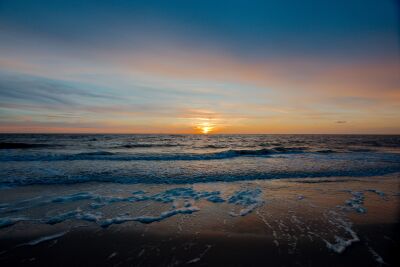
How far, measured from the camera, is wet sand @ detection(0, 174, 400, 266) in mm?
3871

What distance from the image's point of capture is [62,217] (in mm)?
5711

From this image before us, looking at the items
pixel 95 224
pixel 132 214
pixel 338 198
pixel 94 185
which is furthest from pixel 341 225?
pixel 94 185

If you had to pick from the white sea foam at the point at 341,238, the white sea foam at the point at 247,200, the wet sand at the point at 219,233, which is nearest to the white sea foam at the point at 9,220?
the wet sand at the point at 219,233

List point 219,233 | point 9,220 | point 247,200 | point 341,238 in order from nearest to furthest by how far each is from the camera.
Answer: point 341,238, point 219,233, point 9,220, point 247,200

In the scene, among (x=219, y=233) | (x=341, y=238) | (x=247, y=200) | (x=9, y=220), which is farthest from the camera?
(x=247, y=200)

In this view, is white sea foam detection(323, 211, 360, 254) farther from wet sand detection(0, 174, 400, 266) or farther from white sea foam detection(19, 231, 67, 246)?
white sea foam detection(19, 231, 67, 246)

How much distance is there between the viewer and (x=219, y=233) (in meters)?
4.87

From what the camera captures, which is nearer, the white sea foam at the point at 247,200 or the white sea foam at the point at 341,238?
the white sea foam at the point at 341,238

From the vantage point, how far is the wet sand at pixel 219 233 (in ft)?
12.7

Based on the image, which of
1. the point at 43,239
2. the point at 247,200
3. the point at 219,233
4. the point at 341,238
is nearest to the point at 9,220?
the point at 43,239

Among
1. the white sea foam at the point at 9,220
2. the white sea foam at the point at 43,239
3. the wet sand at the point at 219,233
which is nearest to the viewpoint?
the wet sand at the point at 219,233

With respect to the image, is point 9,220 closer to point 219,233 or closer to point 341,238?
point 219,233

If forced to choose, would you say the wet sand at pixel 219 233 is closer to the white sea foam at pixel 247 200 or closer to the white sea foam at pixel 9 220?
the white sea foam at pixel 247 200

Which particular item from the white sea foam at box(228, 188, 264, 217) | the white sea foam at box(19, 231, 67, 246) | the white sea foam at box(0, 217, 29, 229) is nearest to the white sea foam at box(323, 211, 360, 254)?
the white sea foam at box(228, 188, 264, 217)
